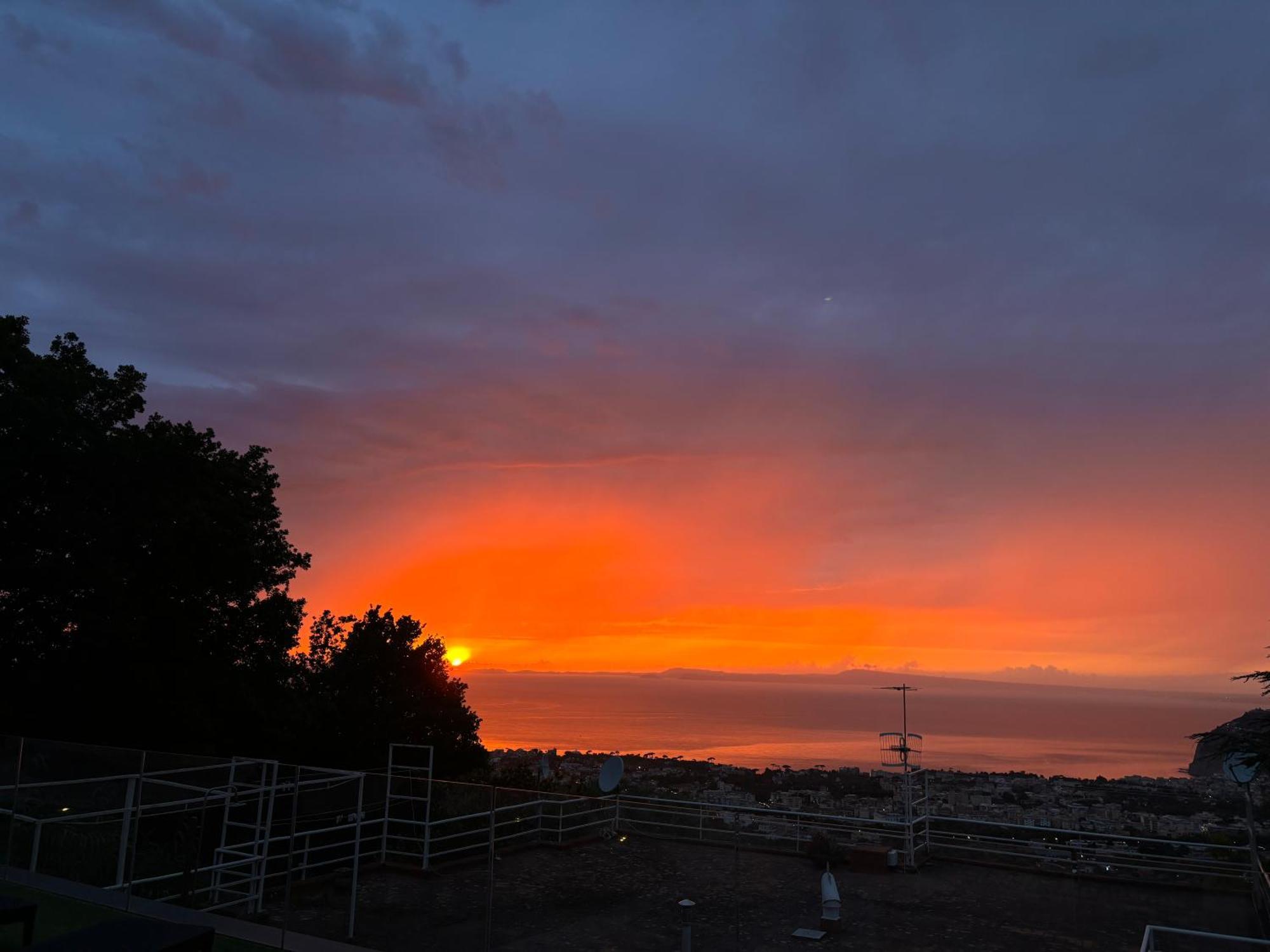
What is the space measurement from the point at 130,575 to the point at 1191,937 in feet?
75.7

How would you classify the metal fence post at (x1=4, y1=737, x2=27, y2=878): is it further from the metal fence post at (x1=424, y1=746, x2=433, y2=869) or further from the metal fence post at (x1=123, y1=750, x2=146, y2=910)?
the metal fence post at (x1=424, y1=746, x2=433, y2=869)

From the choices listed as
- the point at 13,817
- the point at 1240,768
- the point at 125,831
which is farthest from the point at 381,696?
the point at 1240,768

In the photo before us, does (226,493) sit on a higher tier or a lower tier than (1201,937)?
Result: higher

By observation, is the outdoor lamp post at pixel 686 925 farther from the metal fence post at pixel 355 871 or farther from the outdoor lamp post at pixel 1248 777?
the outdoor lamp post at pixel 1248 777

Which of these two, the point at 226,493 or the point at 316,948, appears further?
the point at 226,493

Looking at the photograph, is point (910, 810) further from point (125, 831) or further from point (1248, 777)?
point (125, 831)

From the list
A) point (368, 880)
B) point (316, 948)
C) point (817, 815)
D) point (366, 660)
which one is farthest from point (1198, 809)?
point (366, 660)

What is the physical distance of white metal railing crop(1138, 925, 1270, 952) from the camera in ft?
19.6

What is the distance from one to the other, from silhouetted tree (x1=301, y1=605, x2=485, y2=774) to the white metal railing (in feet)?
77.9

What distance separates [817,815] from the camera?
15297mm

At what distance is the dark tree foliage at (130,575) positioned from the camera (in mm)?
21094

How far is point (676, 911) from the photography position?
938 cm

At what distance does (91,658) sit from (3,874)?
1242cm

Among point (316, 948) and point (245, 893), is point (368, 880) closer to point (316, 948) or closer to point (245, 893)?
point (245, 893)
